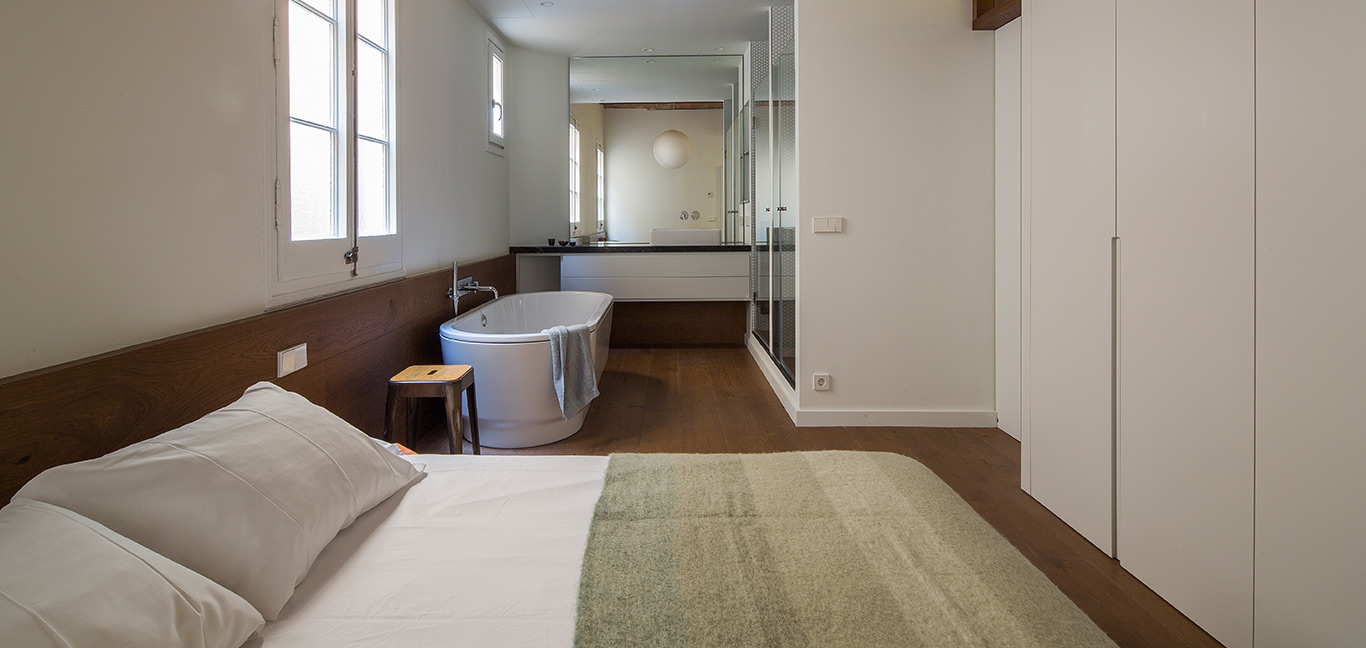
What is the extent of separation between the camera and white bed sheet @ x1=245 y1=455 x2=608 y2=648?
42.5 inches

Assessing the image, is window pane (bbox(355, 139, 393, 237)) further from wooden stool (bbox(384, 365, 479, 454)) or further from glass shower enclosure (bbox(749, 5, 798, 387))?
glass shower enclosure (bbox(749, 5, 798, 387))

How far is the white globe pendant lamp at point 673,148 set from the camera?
698 centimetres

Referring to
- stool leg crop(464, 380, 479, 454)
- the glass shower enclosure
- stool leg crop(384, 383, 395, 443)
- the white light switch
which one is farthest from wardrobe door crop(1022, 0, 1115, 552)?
stool leg crop(384, 383, 395, 443)

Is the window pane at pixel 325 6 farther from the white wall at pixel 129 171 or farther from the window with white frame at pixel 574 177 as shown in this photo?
the window with white frame at pixel 574 177

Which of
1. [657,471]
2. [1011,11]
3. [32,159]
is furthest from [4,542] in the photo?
[1011,11]

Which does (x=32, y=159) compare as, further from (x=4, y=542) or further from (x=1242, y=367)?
(x=1242, y=367)

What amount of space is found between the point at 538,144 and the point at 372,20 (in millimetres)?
3088

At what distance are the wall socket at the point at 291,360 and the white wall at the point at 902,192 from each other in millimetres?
2282

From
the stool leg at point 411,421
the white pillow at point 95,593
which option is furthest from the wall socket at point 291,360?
the white pillow at point 95,593

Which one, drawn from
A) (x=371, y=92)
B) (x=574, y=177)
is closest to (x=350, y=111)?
(x=371, y=92)

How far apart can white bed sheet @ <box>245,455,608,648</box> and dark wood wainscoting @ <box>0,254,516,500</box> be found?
564 millimetres

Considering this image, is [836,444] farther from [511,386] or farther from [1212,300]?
[1212,300]

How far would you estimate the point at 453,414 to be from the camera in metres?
2.94

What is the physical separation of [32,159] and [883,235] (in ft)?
10.6
